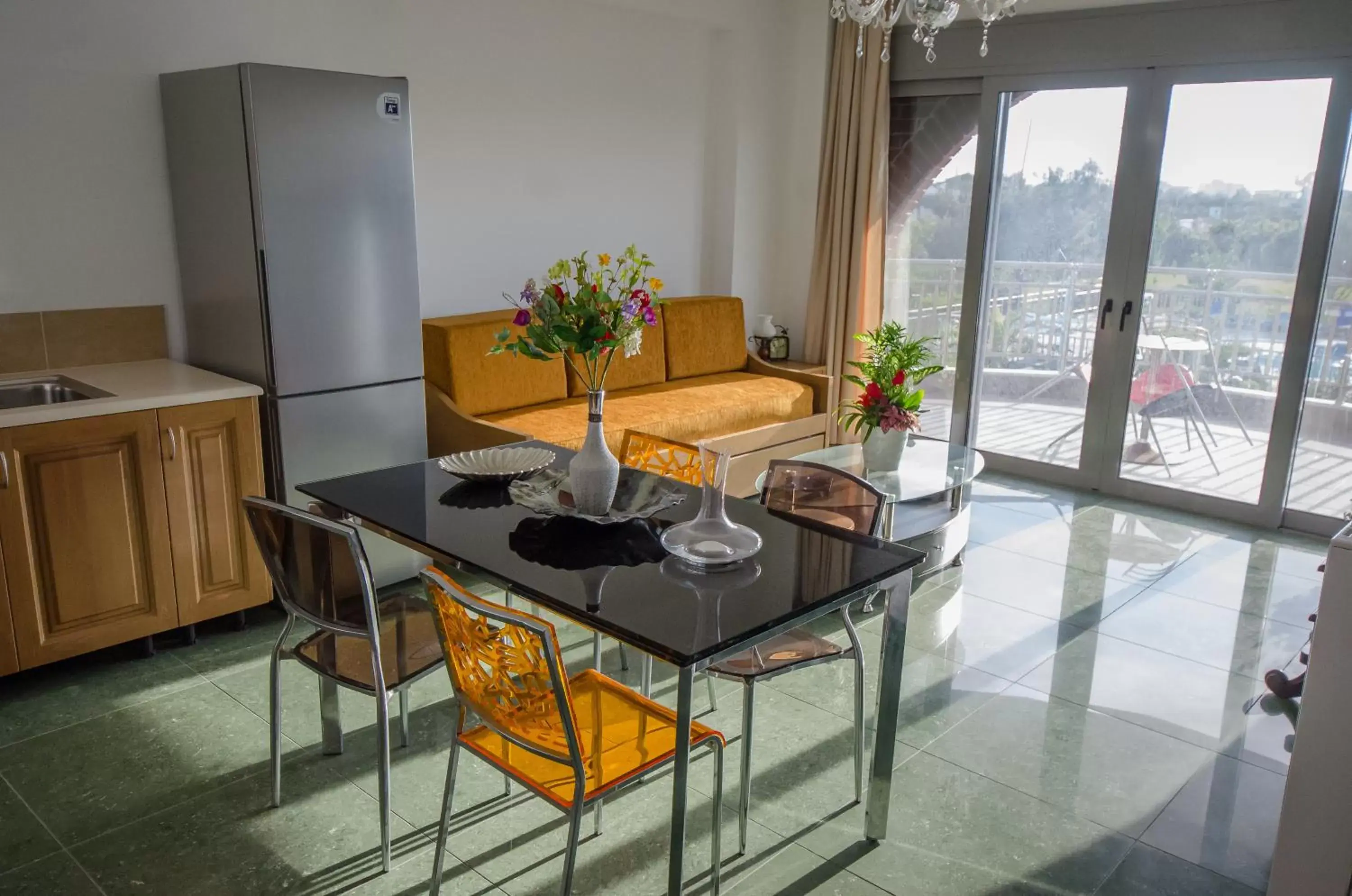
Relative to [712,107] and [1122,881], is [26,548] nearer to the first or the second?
[1122,881]

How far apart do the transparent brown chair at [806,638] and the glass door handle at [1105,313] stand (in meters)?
3.00

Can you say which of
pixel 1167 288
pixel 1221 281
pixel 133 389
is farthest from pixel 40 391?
pixel 1221 281

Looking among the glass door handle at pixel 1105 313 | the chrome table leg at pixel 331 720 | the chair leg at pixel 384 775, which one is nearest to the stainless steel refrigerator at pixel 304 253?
the chrome table leg at pixel 331 720

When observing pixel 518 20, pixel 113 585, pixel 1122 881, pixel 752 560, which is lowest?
pixel 1122 881

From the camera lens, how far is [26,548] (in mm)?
2967

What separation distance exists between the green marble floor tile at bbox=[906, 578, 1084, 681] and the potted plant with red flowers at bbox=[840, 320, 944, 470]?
59 cm

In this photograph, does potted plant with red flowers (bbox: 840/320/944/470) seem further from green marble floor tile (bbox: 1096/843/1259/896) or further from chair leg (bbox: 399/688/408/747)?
chair leg (bbox: 399/688/408/747)

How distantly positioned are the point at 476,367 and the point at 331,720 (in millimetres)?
1992

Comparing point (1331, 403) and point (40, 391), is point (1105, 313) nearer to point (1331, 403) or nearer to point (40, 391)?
point (1331, 403)

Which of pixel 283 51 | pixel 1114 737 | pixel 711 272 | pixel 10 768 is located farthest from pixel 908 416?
pixel 10 768

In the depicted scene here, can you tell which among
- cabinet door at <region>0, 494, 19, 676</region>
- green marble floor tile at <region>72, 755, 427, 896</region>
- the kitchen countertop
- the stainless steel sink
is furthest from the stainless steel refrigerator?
green marble floor tile at <region>72, 755, 427, 896</region>

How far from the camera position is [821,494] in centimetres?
291

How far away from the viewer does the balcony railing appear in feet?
15.5

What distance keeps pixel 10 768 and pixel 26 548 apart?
64 centimetres
